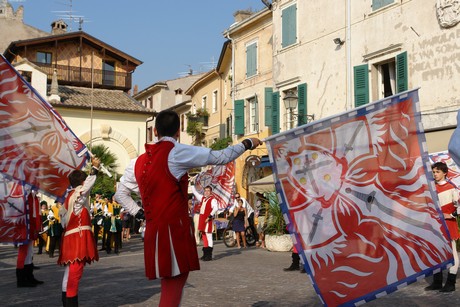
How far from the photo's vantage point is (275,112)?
98.3ft

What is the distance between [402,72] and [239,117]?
43.3 ft

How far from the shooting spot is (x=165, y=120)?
5461 millimetres

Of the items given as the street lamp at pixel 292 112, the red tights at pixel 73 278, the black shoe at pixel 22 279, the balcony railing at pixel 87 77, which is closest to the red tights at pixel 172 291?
the red tights at pixel 73 278

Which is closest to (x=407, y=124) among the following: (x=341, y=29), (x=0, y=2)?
(x=341, y=29)

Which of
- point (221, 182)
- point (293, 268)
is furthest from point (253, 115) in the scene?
point (293, 268)

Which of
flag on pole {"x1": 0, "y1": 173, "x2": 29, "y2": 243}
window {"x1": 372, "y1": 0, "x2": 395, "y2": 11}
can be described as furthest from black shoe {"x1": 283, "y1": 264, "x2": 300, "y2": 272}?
window {"x1": 372, "y1": 0, "x2": 395, "y2": 11}

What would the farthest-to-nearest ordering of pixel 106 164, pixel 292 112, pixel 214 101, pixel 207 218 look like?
1. pixel 214 101
2. pixel 106 164
3. pixel 292 112
4. pixel 207 218

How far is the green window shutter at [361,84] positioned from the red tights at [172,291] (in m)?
19.4

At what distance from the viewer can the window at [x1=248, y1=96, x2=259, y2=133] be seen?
109 ft

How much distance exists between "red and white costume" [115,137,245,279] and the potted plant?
13907 mm

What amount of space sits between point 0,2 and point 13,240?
58.9 m

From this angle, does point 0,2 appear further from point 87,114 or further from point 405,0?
point 405,0

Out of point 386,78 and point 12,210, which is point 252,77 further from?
point 12,210

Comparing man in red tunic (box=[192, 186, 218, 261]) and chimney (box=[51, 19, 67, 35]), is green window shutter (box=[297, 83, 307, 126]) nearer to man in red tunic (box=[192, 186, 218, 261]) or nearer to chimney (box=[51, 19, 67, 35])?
man in red tunic (box=[192, 186, 218, 261])
